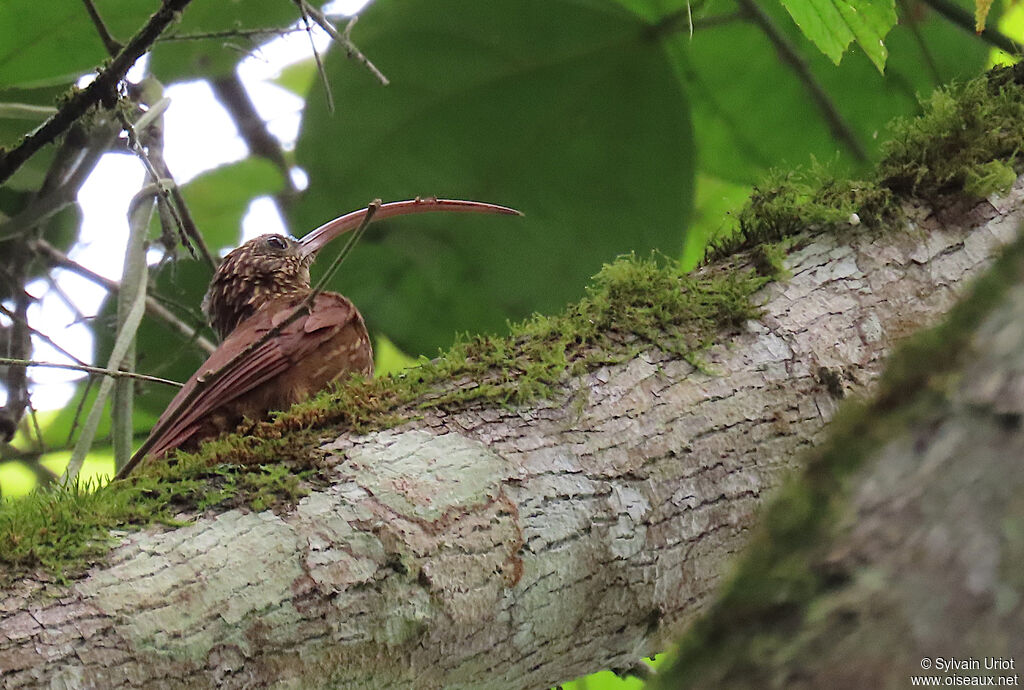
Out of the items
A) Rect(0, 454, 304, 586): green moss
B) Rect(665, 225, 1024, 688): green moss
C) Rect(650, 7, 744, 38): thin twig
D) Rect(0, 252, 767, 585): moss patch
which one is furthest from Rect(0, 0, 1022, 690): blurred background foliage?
Rect(665, 225, 1024, 688): green moss

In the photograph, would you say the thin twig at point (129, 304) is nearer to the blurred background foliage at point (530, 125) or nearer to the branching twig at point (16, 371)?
the blurred background foliage at point (530, 125)

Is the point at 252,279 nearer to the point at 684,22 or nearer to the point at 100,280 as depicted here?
the point at 100,280

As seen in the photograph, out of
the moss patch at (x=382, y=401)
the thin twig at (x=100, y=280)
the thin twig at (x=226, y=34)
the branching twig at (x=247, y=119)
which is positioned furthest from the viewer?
the branching twig at (x=247, y=119)

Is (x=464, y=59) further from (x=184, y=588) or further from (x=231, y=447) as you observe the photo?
(x=184, y=588)

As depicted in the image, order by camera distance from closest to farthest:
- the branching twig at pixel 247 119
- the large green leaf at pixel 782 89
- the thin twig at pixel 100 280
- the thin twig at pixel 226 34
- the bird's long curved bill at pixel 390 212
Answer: the thin twig at pixel 226 34 → the bird's long curved bill at pixel 390 212 → the large green leaf at pixel 782 89 → the thin twig at pixel 100 280 → the branching twig at pixel 247 119

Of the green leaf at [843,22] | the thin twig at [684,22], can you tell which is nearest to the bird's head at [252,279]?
the thin twig at [684,22]

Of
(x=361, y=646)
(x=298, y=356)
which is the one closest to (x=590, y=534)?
(x=361, y=646)

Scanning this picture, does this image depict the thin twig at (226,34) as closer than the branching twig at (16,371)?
Yes

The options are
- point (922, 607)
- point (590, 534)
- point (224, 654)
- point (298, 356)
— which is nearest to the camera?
point (922, 607)
